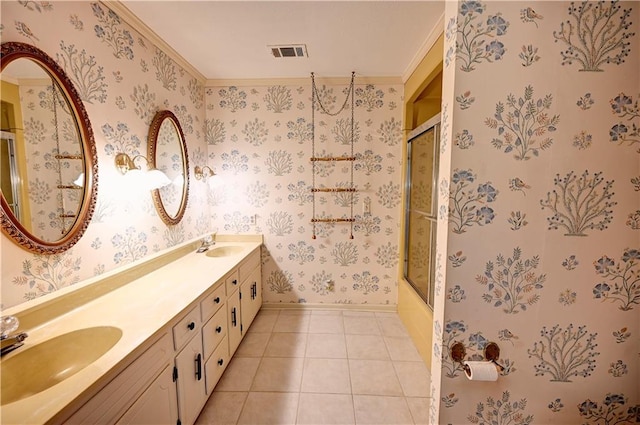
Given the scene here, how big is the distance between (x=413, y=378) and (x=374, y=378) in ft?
1.00

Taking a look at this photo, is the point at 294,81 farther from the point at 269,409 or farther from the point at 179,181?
the point at 269,409

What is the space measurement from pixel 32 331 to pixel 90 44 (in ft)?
5.07

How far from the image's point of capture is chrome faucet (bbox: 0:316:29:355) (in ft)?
3.03

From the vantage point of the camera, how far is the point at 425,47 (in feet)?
6.66

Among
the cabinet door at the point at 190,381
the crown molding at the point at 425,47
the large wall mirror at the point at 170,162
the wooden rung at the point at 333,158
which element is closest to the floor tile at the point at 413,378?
the cabinet door at the point at 190,381

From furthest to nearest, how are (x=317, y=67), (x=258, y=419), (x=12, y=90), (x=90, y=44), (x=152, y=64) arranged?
1. (x=317, y=67)
2. (x=152, y=64)
3. (x=258, y=419)
4. (x=90, y=44)
5. (x=12, y=90)

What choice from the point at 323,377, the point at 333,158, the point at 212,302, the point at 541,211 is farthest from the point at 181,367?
the point at 333,158

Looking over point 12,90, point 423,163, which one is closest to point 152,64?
point 12,90

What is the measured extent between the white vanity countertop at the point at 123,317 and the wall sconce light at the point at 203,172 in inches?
37.6

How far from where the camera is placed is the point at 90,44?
4.72 feet

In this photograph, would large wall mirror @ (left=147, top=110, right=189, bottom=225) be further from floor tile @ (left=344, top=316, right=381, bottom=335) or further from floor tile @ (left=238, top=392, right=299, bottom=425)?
floor tile @ (left=344, top=316, right=381, bottom=335)

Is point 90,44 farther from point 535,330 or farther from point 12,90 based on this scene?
point 535,330

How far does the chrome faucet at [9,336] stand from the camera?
3.03 ft

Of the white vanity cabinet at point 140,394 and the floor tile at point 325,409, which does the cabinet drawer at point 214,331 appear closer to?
the white vanity cabinet at point 140,394
